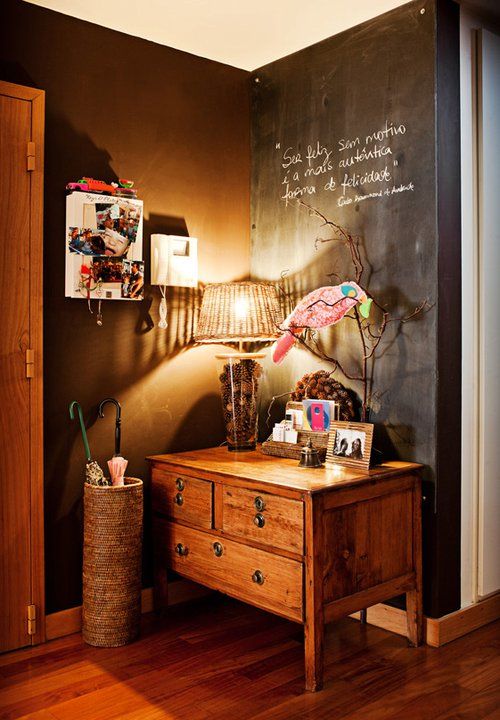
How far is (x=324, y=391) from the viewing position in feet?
9.78

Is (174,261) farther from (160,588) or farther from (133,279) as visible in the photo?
(160,588)

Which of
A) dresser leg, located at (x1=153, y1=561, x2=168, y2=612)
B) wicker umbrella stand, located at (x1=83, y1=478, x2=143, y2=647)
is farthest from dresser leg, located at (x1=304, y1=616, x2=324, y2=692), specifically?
dresser leg, located at (x1=153, y1=561, x2=168, y2=612)

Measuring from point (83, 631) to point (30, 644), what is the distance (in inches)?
8.0

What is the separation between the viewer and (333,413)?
2.86 m

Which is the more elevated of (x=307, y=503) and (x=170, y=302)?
(x=170, y=302)

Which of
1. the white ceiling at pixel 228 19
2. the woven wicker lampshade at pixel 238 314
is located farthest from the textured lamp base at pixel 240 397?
the white ceiling at pixel 228 19

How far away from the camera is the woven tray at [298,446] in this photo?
111 inches

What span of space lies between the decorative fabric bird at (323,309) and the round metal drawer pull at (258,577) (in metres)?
0.95

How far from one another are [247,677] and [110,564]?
66 centimetres

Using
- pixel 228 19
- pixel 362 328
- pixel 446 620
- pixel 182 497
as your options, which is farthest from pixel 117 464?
pixel 228 19

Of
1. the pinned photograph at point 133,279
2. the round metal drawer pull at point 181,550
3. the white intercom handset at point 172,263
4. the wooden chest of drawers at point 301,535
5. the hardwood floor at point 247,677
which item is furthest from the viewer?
the white intercom handset at point 172,263

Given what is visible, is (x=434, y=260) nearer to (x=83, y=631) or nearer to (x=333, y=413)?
(x=333, y=413)

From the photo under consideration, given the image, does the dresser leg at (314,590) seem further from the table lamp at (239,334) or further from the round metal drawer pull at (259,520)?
the table lamp at (239,334)

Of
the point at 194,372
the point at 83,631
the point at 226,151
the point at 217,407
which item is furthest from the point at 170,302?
the point at 83,631
